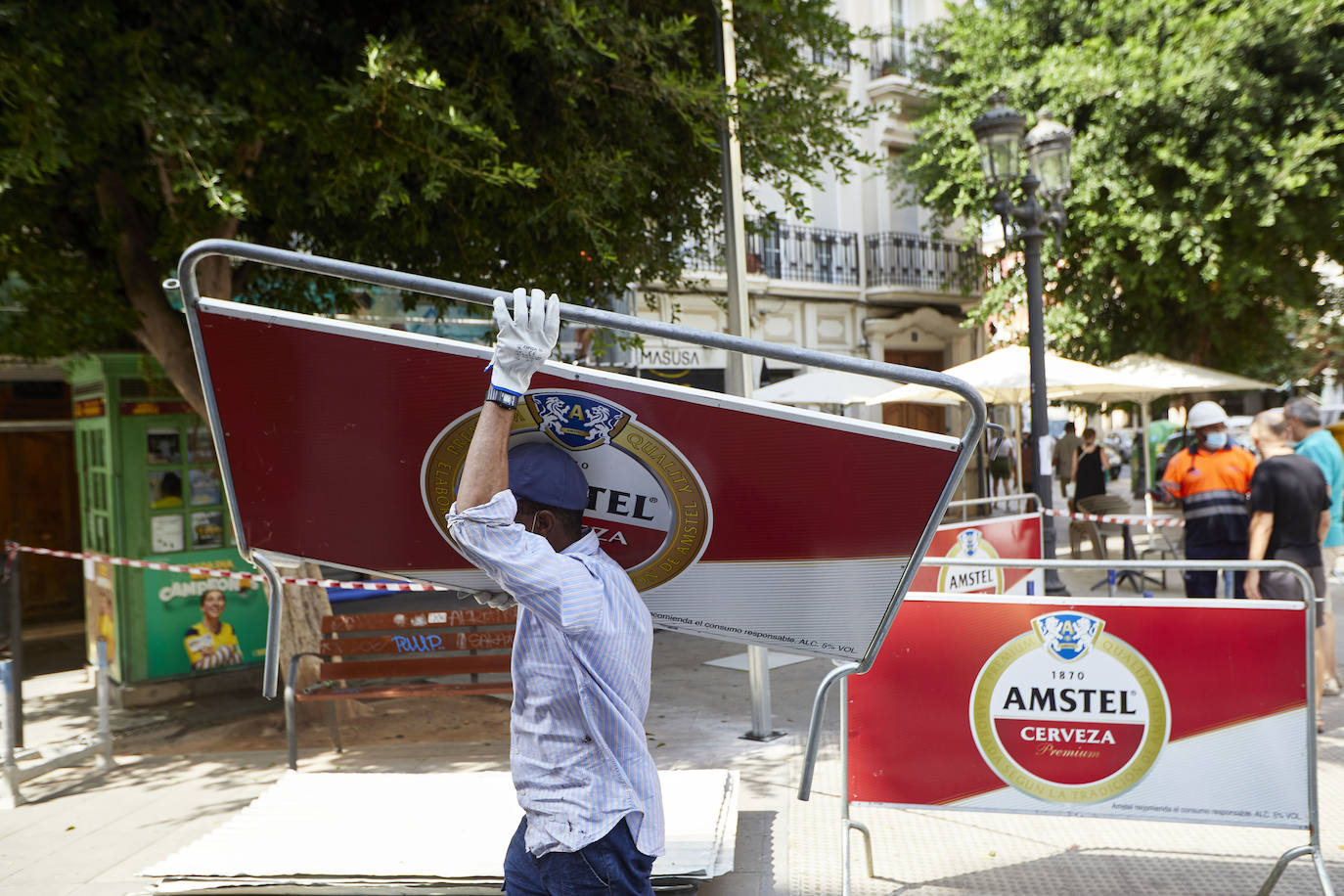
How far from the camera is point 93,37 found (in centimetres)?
551

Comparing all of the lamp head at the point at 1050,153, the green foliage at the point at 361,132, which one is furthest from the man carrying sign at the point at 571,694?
the lamp head at the point at 1050,153

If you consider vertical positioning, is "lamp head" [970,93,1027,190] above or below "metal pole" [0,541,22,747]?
above

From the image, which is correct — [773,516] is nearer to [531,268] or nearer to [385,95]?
[385,95]

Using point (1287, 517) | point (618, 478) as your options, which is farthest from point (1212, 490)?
point (618, 478)

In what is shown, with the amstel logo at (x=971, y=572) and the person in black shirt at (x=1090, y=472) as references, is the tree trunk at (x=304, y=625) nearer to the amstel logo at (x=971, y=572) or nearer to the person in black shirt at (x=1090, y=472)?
the amstel logo at (x=971, y=572)

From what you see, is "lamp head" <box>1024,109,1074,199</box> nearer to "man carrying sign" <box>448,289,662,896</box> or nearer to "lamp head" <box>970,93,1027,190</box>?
"lamp head" <box>970,93,1027,190</box>

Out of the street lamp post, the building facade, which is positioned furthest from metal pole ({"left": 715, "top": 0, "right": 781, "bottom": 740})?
the building facade

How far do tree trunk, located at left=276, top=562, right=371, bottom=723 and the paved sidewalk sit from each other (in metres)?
0.67

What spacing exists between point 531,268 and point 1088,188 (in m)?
11.9

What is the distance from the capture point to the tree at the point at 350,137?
544cm

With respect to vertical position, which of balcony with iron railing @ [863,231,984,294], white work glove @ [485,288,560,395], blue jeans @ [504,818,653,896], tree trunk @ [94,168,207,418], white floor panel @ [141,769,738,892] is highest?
balcony with iron railing @ [863,231,984,294]

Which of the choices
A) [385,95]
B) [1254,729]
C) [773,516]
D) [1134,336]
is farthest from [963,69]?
[773,516]

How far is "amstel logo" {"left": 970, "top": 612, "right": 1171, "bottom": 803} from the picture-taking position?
13.1 ft

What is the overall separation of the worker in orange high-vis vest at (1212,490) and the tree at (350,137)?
3335 mm
